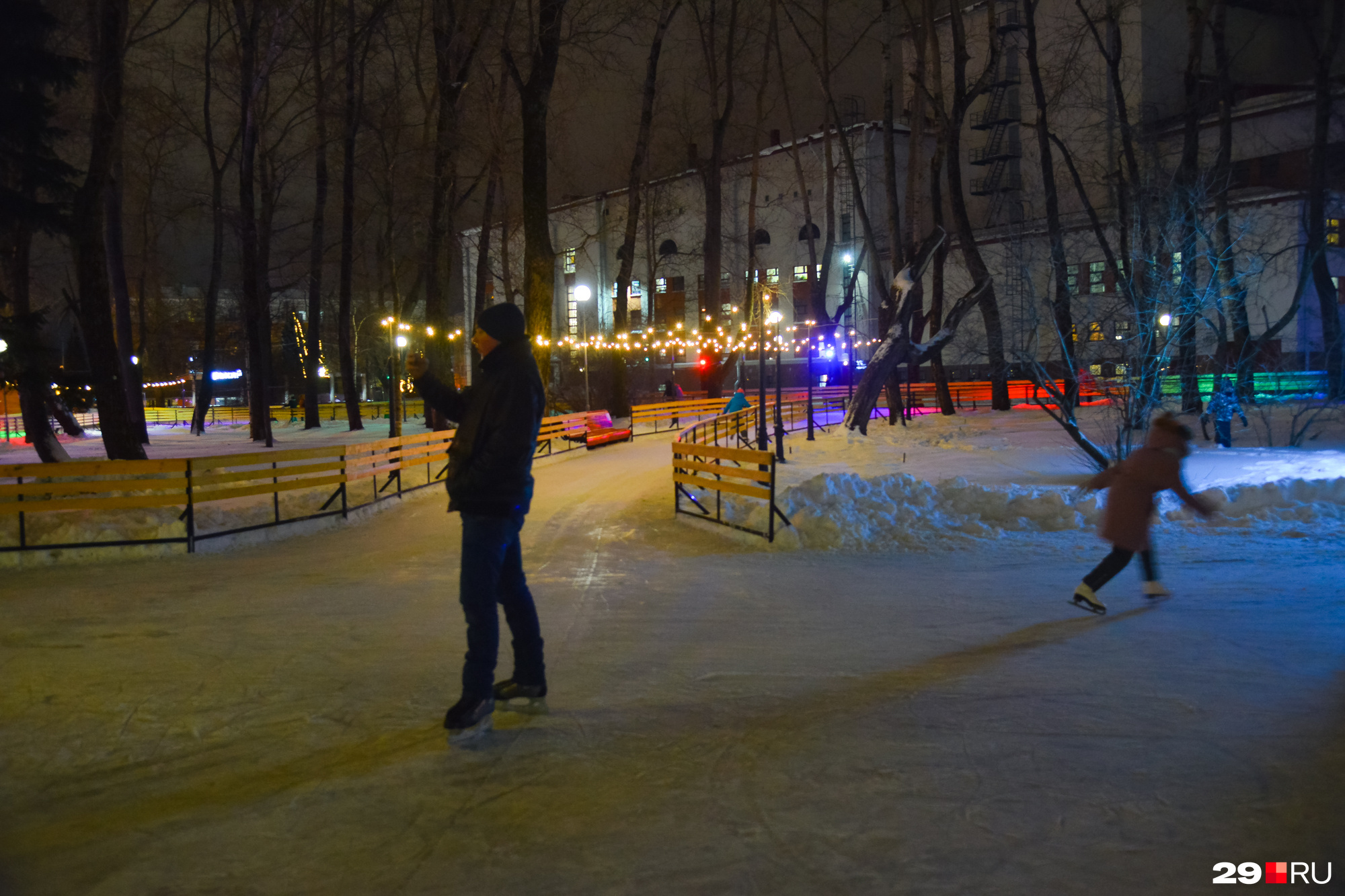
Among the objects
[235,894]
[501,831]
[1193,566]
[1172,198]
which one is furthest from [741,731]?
[1172,198]

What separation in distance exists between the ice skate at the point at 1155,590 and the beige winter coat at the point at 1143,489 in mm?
546

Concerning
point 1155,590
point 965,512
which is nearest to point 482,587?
point 1155,590

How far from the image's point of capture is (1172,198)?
17.5 m

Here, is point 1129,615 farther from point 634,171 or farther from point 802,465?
point 634,171

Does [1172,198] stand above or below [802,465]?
above

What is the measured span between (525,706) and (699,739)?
40.6 inches

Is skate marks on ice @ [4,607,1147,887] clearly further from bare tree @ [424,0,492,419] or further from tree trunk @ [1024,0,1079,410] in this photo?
bare tree @ [424,0,492,419]

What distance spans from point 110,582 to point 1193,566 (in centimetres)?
1033

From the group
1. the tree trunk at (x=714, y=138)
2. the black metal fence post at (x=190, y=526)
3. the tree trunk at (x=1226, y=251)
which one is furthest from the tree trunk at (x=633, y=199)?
the black metal fence post at (x=190, y=526)

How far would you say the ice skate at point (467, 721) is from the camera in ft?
15.2

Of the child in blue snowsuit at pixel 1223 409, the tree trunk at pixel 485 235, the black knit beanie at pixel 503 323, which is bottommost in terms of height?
the child in blue snowsuit at pixel 1223 409

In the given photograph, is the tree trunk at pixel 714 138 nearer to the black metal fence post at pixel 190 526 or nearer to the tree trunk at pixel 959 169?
the tree trunk at pixel 959 169

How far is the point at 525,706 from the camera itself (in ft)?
16.9

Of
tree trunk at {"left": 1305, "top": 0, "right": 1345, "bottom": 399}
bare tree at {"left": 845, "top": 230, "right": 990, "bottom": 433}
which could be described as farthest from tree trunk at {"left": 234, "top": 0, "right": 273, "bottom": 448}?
tree trunk at {"left": 1305, "top": 0, "right": 1345, "bottom": 399}
